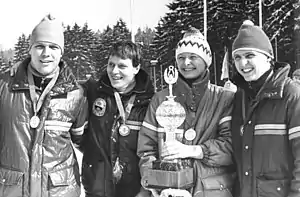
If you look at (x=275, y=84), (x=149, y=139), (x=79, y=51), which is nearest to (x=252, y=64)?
(x=275, y=84)

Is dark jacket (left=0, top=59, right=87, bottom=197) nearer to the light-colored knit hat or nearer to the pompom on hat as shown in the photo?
the light-colored knit hat

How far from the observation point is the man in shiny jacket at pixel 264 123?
2.36m

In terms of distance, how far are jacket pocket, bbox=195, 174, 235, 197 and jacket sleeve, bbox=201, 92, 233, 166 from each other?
0.29ft

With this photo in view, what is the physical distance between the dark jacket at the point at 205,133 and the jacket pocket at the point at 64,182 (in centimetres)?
45

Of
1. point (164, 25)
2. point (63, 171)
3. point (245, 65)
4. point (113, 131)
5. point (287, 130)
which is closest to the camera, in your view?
point (287, 130)

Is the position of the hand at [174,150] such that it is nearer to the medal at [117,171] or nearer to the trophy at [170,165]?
the trophy at [170,165]

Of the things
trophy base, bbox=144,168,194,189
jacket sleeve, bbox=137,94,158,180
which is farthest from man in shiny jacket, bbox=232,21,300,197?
jacket sleeve, bbox=137,94,158,180

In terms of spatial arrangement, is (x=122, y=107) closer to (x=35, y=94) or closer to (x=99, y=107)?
(x=99, y=107)

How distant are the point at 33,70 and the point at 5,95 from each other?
24 centimetres

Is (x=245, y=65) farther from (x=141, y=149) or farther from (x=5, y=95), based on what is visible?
(x=5, y=95)

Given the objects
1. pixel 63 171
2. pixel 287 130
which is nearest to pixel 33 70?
pixel 63 171

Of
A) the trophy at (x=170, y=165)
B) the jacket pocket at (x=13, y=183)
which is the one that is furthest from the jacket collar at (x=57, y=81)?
the trophy at (x=170, y=165)

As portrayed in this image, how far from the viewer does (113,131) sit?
298cm

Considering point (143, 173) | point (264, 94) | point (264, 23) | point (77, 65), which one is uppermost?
point (264, 23)
